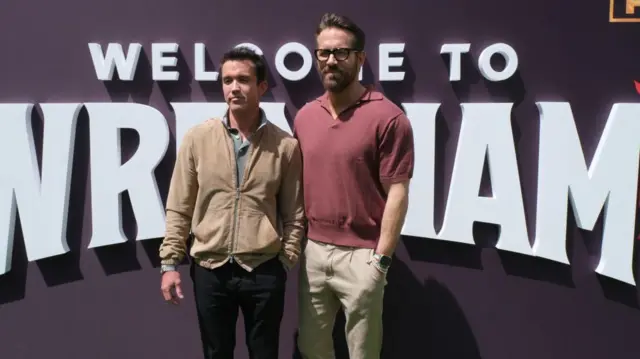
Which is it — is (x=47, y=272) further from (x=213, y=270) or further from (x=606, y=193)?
(x=606, y=193)

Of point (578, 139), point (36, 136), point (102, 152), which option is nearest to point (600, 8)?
point (578, 139)

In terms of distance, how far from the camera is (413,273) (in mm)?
2561

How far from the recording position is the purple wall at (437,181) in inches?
96.7

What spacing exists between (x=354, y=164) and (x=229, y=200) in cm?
48

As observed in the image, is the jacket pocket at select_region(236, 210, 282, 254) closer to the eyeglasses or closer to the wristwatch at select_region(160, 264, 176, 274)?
the wristwatch at select_region(160, 264, 176, 274)

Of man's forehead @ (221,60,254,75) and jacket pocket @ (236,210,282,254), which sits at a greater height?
man's forehead @ (221,60,254,75)

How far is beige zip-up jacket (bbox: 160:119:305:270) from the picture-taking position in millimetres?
1906

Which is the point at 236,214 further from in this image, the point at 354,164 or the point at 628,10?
the point at 628,10

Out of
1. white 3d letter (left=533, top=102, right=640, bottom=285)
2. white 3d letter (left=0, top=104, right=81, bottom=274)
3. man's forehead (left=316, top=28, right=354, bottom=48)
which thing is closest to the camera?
man's forehead (left=316, top=28, right=354, bottom=48)

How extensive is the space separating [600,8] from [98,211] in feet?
8.57

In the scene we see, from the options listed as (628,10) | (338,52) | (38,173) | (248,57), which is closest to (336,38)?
(338,52)

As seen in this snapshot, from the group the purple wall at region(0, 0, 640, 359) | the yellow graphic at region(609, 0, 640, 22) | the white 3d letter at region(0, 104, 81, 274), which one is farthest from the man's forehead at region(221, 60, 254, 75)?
the yellow graphic at region(609, 0, 640, 22)

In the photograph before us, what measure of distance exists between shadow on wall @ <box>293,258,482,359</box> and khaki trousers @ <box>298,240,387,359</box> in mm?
546

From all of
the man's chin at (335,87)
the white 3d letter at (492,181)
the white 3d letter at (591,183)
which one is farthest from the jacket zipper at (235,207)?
the white 3d letter at (591,183)
